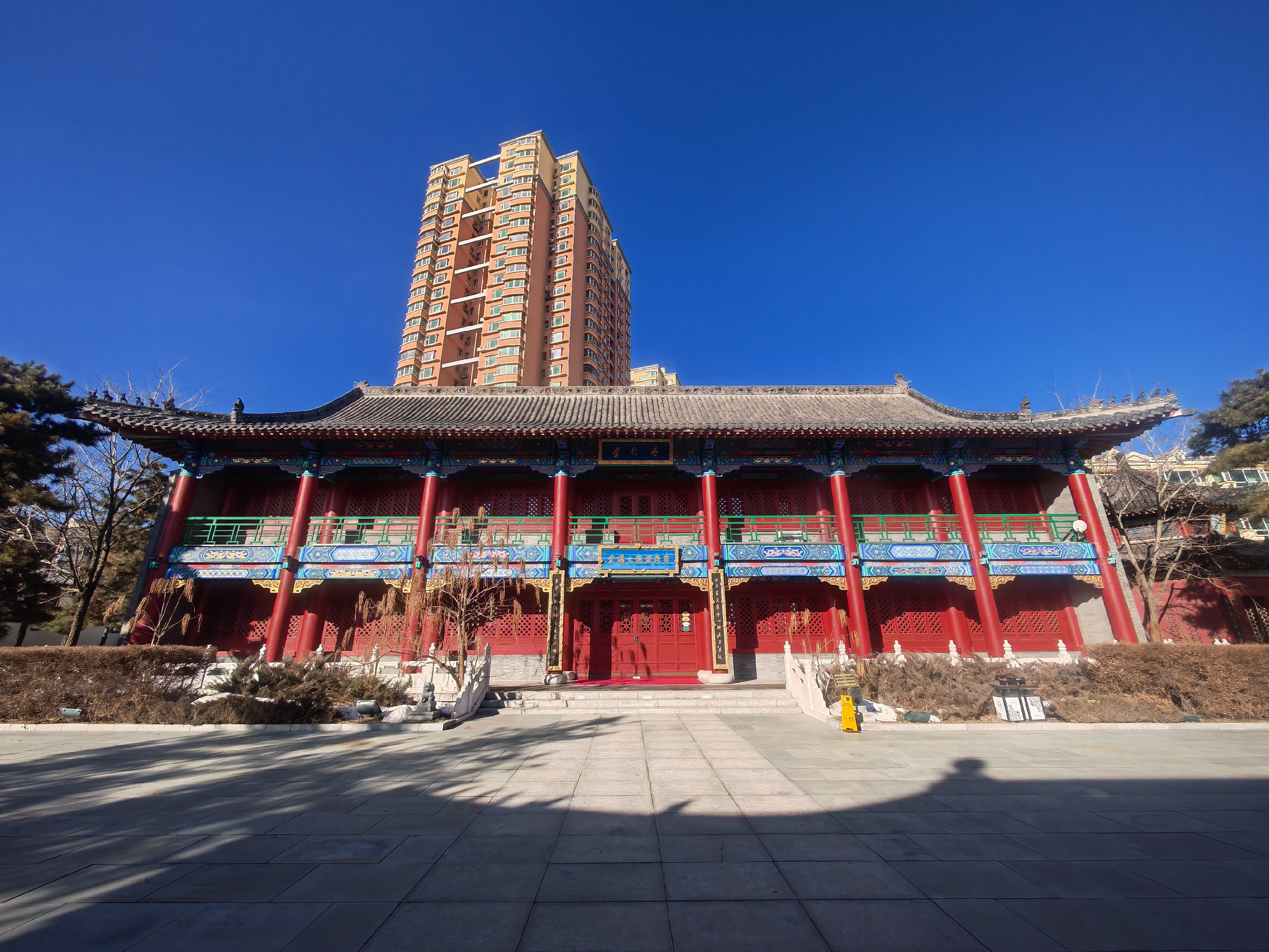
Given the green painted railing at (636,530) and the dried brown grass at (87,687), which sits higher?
the green painted railing at (636,530)

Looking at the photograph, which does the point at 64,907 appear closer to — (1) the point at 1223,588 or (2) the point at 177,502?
(2) the point at 177,502

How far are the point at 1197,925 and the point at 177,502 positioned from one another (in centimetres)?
2244

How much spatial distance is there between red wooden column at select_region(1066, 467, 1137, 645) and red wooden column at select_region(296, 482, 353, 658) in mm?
23993

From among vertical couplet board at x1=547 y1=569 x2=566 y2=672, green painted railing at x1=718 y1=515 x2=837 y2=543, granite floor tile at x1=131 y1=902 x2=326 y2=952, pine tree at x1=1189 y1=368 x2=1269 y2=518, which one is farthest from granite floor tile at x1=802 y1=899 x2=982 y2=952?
pine tree at x1=1189 y1=368 x2=1269 y2=518

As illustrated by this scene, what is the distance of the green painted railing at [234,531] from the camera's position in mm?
16797

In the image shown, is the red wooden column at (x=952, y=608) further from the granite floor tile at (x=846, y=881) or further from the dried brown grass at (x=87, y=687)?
the dried brown grass at (x=87, y=687)

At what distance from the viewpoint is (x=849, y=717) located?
9273mm

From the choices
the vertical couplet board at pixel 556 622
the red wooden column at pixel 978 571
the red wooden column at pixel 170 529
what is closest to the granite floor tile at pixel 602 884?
the vertical couplet board at pixel 556 622

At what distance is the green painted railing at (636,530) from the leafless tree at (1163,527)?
1525cm

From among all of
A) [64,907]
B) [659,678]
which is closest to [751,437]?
[659,678]

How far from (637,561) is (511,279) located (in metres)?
44.5

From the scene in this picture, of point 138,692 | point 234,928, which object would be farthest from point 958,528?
point 138,692

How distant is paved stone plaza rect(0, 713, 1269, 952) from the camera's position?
2.80 m

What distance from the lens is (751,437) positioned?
57.2 feet
